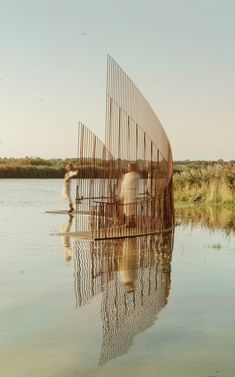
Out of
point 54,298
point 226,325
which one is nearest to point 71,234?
point 54,298

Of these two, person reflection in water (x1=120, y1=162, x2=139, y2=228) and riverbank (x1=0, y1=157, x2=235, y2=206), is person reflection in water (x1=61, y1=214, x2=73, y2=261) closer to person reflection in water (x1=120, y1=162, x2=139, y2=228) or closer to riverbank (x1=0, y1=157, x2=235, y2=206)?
person reflection in water (x1=120, y1=162, x2=139, y2=228)

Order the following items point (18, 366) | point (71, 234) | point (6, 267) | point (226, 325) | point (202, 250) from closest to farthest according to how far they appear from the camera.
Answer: point (18, 366)
point (226, 325)
point (6, 267)
point (202, 250)
point (71, 234)

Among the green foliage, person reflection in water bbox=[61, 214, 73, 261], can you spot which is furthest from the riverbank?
person reflection in water bbox=[61, 214, 73, 261]

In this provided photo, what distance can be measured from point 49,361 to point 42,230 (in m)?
11.7

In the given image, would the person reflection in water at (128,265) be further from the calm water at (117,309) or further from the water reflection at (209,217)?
the water reflection at (209,217)

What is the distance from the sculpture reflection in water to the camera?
672 cm

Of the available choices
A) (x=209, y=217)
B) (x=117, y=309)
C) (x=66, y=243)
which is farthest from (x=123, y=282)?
(x=209, y=217)

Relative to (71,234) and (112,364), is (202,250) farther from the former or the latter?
(112,364)

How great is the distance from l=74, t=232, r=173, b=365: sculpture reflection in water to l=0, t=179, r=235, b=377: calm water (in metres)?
0.01

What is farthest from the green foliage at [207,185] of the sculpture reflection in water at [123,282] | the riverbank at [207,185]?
the sculpture reflection in water at [123,282]

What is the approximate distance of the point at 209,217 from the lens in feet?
70.9

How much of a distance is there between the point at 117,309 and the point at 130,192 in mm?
8466

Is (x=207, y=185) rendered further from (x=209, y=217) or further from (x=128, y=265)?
(x=128, y=265)

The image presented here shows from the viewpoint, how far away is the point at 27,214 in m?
23.5
